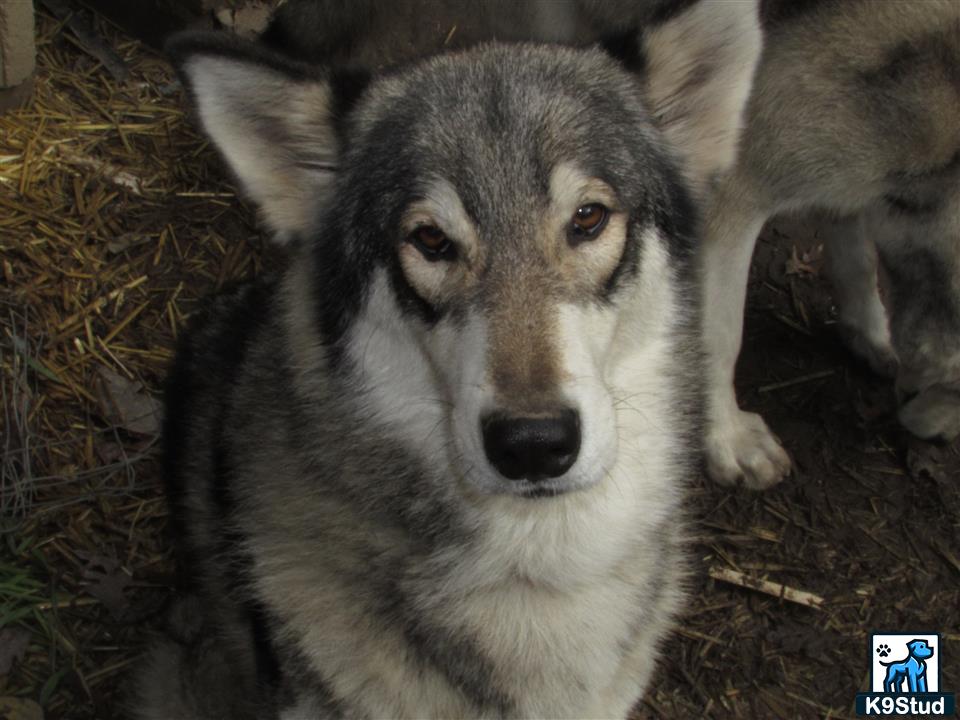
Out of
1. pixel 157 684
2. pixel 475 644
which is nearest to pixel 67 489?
pixel 157 684

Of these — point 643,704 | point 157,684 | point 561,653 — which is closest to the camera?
point 561,653

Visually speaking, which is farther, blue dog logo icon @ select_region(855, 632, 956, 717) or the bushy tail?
blue dog logo icon @ select_region(855, 632, 956, 717)

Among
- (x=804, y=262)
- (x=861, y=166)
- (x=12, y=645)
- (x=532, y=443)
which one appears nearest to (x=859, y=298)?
(x=804, y=262)

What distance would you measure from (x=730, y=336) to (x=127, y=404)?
2.39m

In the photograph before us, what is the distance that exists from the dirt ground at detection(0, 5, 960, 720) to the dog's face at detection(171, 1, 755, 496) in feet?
5.07

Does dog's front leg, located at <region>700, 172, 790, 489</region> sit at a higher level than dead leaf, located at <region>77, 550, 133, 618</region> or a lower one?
higher

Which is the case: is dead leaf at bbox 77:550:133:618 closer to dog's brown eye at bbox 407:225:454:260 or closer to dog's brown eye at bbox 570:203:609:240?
dog's brown eye at bbox 407:225:454:260

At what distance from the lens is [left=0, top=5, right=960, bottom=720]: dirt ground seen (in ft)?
12.8

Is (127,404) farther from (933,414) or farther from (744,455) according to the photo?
(933,414)

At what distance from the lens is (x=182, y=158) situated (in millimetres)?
4977

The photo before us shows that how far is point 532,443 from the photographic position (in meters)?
2.28

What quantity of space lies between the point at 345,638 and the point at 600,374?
3.31 ft

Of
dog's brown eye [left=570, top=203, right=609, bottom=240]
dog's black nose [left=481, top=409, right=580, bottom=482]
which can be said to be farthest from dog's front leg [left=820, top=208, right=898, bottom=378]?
dog's black nose [left=481, top=409, right=580, bottom=482]

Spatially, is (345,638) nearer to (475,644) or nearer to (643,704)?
(475,644)
